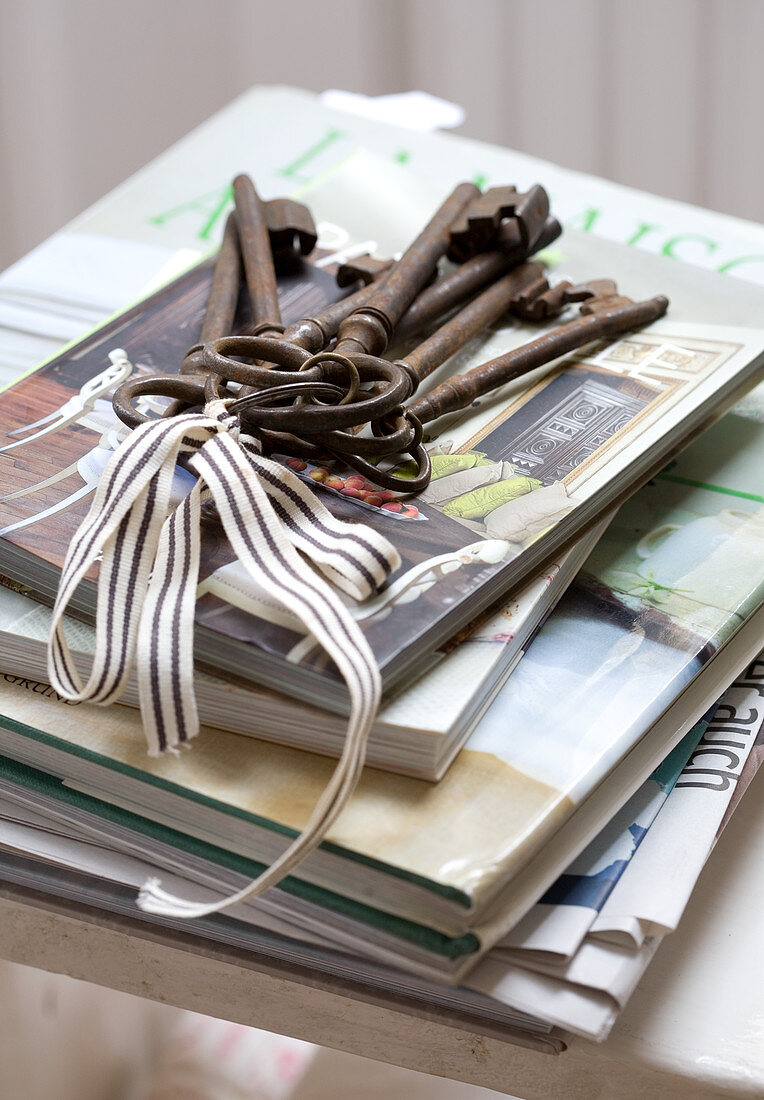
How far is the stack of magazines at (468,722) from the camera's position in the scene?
371mm

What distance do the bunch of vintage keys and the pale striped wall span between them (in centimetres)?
70

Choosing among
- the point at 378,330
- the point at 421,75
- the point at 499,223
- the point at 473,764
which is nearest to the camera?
the point at 473,764

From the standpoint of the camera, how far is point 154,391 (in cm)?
46

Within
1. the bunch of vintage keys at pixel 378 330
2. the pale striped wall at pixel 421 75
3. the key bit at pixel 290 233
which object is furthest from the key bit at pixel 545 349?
the pale striped wall at pixel 421 75

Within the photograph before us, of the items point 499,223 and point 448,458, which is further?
point 499,223

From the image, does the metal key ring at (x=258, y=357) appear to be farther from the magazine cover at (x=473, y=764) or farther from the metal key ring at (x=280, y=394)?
the magazine cover at (x=473, y=764)

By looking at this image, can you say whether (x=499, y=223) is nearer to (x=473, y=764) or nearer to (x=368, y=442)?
(x=368, y=442)

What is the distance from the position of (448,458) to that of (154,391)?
0.12 meters

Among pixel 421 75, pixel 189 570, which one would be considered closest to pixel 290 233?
pixel 189 570

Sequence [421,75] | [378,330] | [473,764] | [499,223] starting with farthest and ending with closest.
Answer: [421,75] → [499,223] → [378,330] → [473,764]

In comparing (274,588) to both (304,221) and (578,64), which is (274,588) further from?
(578,64)

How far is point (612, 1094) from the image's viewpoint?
1.32 feet

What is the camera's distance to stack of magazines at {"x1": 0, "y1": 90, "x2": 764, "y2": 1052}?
37 centimetres

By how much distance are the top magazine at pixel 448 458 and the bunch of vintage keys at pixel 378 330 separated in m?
0.01
